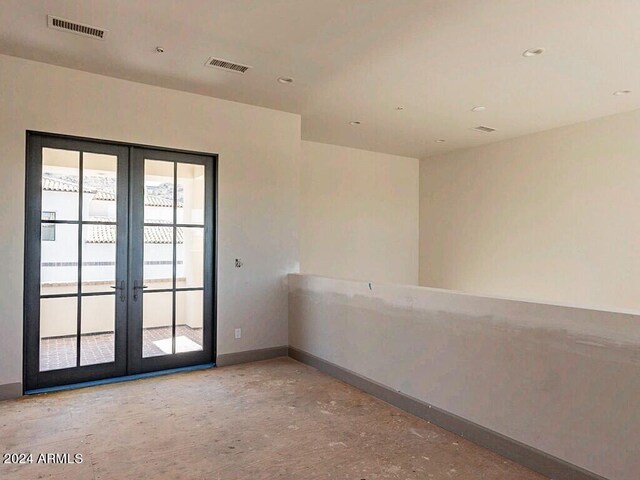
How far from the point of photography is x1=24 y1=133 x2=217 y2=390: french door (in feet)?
13.3

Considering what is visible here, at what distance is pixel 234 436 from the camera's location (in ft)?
10.3

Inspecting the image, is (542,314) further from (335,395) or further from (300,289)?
(300,289)

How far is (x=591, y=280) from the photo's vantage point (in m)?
5.48

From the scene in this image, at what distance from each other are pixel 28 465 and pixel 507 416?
3152mm

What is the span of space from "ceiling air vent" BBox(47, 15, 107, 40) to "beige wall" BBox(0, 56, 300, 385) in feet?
2.85

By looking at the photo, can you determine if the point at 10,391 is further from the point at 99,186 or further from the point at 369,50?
the point at 369,50

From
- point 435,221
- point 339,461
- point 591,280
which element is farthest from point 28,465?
point 435,221

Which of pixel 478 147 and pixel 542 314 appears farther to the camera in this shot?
pixel 478 147

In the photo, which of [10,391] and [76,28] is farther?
[10,391]

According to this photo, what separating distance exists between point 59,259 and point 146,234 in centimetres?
84

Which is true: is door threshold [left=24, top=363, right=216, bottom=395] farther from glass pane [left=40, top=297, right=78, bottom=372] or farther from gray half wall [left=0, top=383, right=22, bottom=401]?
glass pane [left=40, top=297, right=78, bottom=372]

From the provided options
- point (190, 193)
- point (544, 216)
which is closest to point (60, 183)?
point (190, 193)

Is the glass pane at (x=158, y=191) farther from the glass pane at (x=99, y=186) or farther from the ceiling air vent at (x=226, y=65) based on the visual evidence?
the ceiling air vent at (x=226, y=65)

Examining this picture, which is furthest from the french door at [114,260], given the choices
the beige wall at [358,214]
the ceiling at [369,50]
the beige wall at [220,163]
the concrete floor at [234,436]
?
the beige wall at [358,214]
